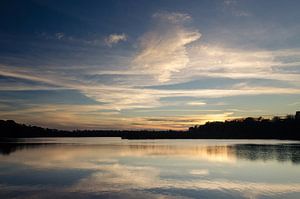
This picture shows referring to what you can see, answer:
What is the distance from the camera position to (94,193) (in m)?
19.6

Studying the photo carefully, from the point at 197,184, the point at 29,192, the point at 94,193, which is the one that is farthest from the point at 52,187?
the point at 197,184

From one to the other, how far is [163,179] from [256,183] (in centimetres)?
652

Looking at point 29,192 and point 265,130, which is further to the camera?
point 265,130

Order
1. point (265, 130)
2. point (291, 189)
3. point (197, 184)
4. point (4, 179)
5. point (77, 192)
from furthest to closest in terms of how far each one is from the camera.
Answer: point (265, 130), point (4, 179), point (197, 184), point (291, 189), point (77, 192)

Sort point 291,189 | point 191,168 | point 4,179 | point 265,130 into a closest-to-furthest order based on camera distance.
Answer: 1. point 291,189
2. point 4,179
3. point 191,168
4. point 265,130

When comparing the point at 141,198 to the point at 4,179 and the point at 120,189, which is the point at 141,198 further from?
the point at 4,179

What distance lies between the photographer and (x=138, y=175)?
27562mm

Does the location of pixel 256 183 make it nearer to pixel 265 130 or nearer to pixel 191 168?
pixel 191 168

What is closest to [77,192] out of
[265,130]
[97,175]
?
[97,175]

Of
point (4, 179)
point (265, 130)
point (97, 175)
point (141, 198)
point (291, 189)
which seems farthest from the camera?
point (265, 130)

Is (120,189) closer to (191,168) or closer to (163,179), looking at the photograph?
(163,179)

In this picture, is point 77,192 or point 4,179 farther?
point 4,179

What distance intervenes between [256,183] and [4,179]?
17.8 metres

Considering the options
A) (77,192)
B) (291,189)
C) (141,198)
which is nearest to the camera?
(141,198)
